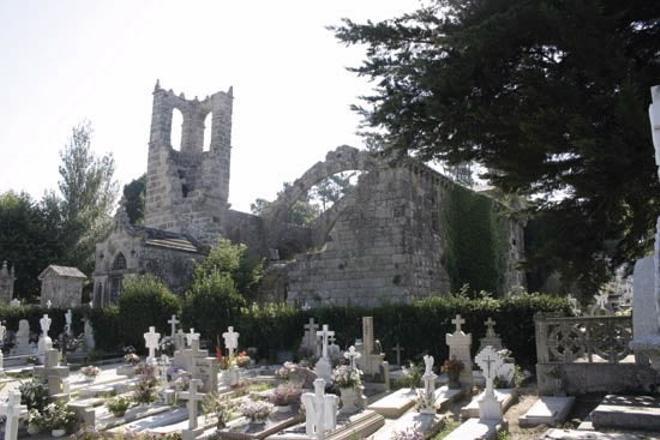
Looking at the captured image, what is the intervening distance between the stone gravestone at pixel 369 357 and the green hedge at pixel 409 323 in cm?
298

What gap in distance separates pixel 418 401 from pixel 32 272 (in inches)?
1069

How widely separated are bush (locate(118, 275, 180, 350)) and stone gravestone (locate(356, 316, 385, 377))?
886 cm

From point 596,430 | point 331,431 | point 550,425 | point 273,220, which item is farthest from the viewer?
point 273,220

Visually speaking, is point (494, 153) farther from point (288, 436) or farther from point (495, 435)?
point (288, 436)

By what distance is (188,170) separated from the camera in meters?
26.6

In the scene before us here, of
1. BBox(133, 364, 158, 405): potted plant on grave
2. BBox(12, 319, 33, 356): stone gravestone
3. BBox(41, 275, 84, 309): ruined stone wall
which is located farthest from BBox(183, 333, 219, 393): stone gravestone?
BBox(41, 275, 84, 309): ruined stone wall

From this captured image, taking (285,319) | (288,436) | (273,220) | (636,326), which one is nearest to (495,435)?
(288,436)

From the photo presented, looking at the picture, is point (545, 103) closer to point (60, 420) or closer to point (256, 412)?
point (256, 412)

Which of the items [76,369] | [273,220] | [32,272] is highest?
[273,220]

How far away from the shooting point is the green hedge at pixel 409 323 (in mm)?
13734

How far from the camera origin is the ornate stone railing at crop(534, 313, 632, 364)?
29.4 ft

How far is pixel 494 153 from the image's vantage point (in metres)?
7.96

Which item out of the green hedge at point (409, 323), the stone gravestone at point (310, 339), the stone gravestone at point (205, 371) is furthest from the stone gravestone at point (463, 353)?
the stone gravestone at point (205, 371)

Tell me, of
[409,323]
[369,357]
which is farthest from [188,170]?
[369,357]
